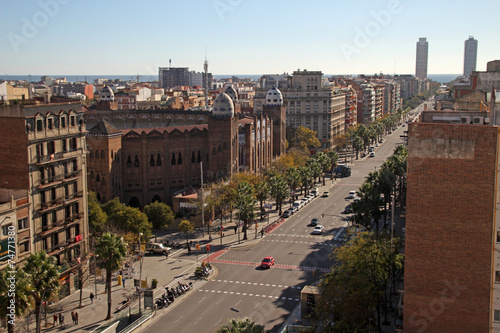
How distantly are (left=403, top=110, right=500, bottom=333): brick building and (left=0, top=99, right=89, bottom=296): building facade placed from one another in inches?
1219

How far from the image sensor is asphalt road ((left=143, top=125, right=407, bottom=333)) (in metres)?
50.6

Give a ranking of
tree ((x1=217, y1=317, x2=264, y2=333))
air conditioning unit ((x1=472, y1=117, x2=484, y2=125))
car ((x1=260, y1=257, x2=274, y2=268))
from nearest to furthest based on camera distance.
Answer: tree ((x1=217, y1=317, x2=264, y2=333)) < air conditioning unit ((x1=472, y1=117, x2=484, y2=125)) < car ((x1=260, y1=257, x2=274, y2=268))

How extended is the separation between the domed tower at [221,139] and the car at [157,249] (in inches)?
1173

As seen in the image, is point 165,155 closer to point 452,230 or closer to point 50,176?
point 50,176

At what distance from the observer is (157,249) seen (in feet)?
229

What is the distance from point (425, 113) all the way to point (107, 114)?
273ft

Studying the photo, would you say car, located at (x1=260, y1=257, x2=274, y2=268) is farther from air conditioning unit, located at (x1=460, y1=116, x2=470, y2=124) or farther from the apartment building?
the apartment building

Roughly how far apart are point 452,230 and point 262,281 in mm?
26962

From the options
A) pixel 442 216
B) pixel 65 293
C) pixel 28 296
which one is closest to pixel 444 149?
pixel 442 216

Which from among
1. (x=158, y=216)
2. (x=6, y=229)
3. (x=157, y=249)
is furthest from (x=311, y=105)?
(x=6, y=229)

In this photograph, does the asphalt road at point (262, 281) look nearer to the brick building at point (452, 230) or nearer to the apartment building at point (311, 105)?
the brick building at point (452, 230)

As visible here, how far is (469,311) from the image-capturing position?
36.3m

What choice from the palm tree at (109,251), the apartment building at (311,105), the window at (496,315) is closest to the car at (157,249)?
the palm tree at (109,251)

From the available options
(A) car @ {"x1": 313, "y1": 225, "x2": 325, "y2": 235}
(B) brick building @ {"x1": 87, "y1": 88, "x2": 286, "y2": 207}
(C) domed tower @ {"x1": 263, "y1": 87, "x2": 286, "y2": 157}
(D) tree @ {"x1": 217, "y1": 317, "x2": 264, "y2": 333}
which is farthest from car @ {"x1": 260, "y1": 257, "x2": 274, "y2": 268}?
(C) domed tower @ {"x1": 263, "y1": 87, "x2": 286, "y2": 157}
